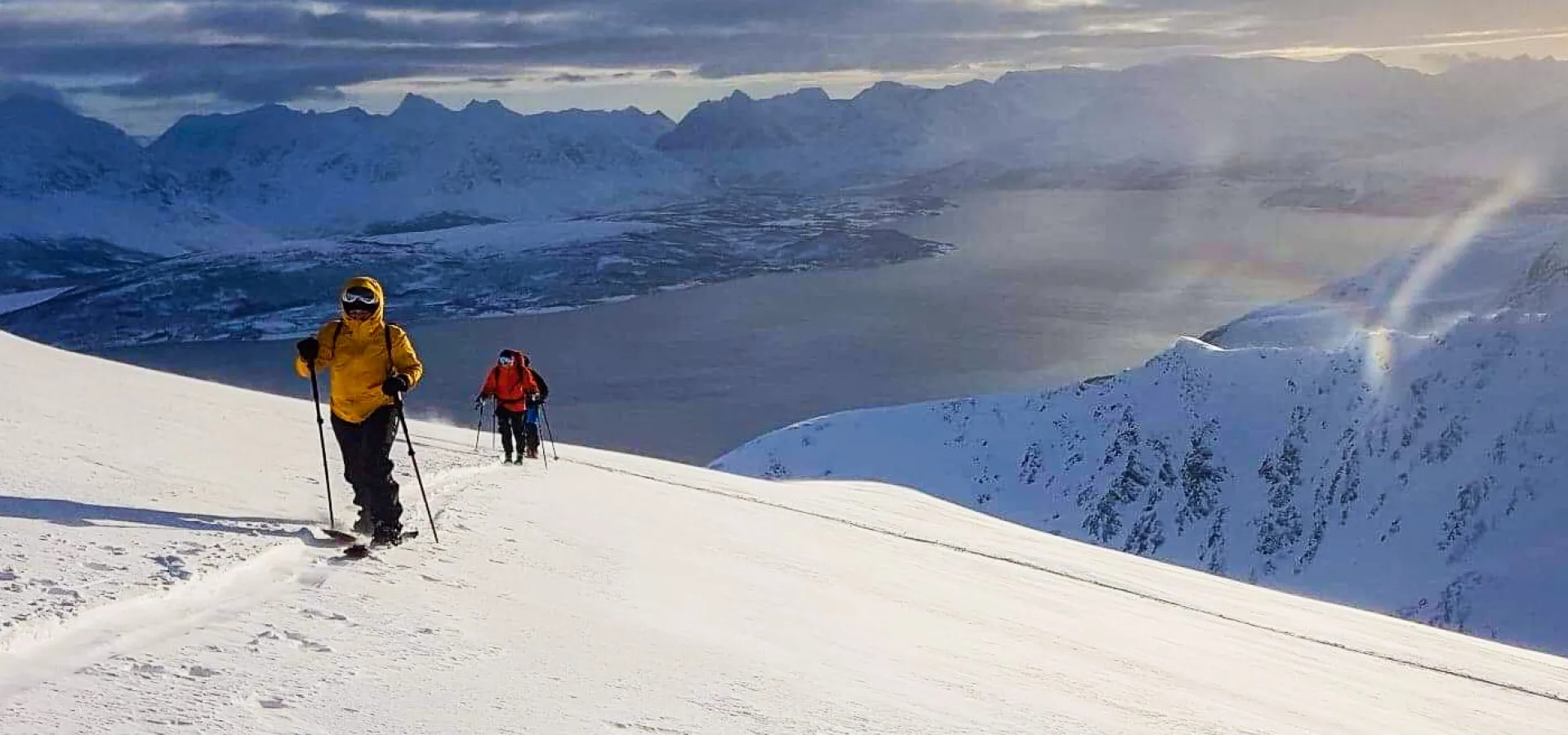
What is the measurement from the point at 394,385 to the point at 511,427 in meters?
6.50

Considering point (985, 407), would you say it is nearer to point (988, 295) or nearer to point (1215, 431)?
point (1215, 431)

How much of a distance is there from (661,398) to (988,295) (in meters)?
75.8

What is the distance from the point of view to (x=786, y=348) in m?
134

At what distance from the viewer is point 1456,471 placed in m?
59.2

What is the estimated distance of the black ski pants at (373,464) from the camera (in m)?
6.60

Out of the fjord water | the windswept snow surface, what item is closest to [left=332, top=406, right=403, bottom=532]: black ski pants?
the windswept snow surface

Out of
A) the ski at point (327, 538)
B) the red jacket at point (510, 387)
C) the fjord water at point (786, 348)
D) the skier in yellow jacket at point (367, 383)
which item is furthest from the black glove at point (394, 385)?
the fjord water at point (786, 348)

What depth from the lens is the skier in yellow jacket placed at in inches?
260

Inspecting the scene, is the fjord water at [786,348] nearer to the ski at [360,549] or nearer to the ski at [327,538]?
the ski at [327,538]

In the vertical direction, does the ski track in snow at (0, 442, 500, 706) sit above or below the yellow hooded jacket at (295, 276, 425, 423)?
below

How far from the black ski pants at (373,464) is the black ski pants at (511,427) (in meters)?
5.75

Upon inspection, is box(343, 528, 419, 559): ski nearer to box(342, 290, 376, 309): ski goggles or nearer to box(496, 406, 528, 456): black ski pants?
box(342, 290, 376, 309): ski goggles

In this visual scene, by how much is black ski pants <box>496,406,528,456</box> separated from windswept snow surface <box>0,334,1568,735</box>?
5.74ft

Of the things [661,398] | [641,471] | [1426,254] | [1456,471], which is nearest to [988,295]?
[1426,254]
